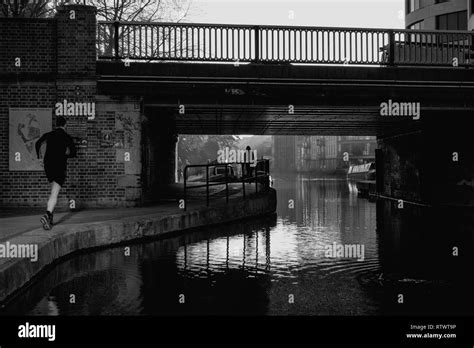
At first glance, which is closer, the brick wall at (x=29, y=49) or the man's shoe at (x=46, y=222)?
the man's shoe at (x=46, y=222)

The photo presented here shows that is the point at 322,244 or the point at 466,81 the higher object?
the point at 466,81

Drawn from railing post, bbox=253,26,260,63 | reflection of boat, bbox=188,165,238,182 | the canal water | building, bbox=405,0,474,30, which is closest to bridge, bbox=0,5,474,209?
railing post, bbox=253,26,260,63

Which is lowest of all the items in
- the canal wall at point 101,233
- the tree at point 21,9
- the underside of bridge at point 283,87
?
the canal wall at point 101,233

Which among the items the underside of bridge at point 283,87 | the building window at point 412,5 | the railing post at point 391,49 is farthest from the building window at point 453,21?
the railing post at point 391,49

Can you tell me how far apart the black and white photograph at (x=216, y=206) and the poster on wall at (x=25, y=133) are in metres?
0.04

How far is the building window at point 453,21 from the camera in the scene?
44.6m

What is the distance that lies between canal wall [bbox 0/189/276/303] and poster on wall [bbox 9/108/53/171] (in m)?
4.25

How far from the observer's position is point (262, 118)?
20.4 meters

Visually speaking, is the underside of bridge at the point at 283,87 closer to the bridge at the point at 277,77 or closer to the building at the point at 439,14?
the bridge at the point at 277,77

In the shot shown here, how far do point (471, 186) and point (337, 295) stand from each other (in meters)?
14.8

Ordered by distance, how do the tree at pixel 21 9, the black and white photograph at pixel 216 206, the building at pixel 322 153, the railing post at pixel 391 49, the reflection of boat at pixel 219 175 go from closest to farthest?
the black and white photograph at pixel 216 206 < the railing post at pixel 391 49 < the tree at pixel 21 9 < the reflection of boat at pixel 219 175 < the building at pixel 322 153

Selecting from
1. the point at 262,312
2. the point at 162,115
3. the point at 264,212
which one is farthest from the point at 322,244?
the point at 162,115

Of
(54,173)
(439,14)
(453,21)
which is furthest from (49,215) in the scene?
(439,14)

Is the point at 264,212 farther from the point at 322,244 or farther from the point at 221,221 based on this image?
the point at 322,244
